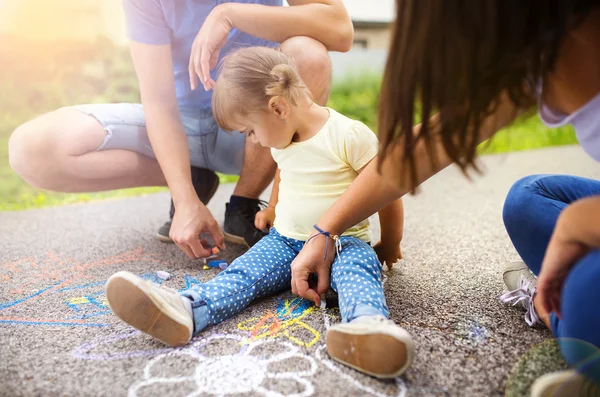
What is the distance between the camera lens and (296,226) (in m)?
0.95

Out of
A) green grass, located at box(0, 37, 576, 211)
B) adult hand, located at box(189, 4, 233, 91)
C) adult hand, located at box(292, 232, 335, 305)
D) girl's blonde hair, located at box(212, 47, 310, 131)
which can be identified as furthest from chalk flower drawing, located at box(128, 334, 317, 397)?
green grass, located at box(0, 37, 576, 211)

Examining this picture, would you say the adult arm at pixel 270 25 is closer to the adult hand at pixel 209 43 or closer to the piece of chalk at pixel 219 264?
the adult hand at pixel 209 43

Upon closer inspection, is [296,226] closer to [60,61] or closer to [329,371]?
[329,371]

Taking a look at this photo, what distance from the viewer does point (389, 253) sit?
3.22 ft

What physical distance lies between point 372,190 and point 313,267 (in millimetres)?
161

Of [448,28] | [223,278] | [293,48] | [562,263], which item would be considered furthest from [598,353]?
[293,48]

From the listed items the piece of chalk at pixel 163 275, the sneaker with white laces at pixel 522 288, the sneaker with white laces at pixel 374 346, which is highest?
the sneaker with white laces at pixel 374 346

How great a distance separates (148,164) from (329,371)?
0.82 m

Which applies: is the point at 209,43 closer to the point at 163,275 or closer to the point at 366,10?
the point at 163,275

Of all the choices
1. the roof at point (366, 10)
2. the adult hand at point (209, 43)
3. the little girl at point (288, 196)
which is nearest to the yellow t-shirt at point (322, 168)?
the little girl at point (288, 196)

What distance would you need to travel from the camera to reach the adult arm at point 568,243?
0.53 m

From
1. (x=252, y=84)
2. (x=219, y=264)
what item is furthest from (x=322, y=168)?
(x=219, y=264)

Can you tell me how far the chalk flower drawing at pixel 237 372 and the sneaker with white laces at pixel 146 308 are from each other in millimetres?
29

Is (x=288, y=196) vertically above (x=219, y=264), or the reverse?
(x=288, y=196)
